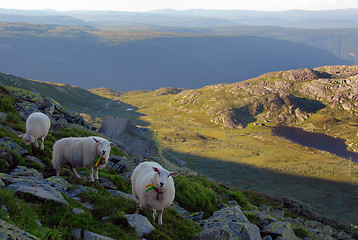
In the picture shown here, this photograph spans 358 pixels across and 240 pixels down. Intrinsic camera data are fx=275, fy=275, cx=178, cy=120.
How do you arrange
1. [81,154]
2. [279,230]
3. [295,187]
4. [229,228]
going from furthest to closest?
1. [295,187]
2. [81,154]
3. [279,230]
4. [229,228]

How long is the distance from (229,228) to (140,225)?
601 centimetres

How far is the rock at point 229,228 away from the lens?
53.5 ft

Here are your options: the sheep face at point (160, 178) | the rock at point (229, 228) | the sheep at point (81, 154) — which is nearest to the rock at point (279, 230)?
the rock at point (229, 228)

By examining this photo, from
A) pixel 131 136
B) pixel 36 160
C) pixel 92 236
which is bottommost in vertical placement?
pixel 131 136

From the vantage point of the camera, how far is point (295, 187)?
6644 inches

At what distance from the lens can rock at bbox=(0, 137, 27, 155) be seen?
69.9 ft

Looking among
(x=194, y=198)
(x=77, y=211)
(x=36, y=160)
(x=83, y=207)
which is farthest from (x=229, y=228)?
(x=36, y=160)

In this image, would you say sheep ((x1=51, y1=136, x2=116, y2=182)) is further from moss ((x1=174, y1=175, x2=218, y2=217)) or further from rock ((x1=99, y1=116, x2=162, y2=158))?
rock ((x1=99, y1=116, x2=162, y2=158))

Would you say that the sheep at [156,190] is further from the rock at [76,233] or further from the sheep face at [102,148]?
the rock at [76,233]

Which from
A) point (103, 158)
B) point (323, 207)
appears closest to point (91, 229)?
point (103, 158)

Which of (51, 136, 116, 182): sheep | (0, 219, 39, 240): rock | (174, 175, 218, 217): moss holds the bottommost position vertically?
(174, 175, 218, 217): moss

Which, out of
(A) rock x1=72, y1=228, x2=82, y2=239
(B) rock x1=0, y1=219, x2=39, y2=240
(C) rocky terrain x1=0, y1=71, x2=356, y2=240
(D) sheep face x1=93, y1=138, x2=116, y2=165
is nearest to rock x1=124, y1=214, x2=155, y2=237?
(C) rocky terrain x1=0, y1=71, x2=356, y2=240

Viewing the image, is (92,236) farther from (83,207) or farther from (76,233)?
(83,207)

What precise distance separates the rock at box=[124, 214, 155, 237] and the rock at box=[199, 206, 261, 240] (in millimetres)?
3550
